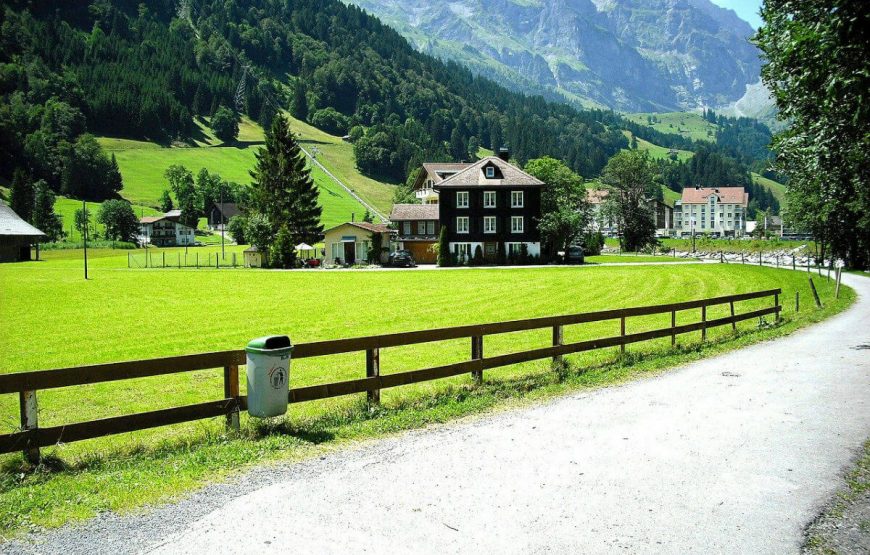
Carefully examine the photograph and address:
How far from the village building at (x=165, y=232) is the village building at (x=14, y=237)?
1601 inches

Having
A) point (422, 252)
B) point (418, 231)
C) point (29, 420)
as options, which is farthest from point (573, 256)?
point (29, 420)

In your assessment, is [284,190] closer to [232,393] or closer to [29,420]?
[232,393]

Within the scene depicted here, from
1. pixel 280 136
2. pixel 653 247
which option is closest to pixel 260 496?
pixel 280 136

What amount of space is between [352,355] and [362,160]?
180 m

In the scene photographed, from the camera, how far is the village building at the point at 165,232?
127000 mm

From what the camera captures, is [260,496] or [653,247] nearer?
[260,496]

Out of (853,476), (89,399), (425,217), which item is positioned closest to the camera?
(853,476)

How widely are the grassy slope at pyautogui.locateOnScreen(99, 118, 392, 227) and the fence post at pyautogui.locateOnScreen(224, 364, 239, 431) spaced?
12738 centimetres

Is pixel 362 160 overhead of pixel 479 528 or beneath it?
overhead

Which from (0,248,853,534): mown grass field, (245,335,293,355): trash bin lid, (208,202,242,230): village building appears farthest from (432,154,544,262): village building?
(208,202,242,230): village building

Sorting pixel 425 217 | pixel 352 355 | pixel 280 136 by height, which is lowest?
pixel 352 355

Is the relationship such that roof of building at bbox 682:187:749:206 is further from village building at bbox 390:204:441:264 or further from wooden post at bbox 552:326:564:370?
wooden post at bbox 552:326:564:370

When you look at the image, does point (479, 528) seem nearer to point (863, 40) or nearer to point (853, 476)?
point (853, 476)

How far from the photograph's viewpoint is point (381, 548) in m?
5.74
